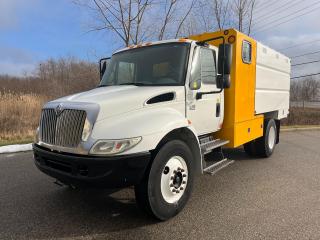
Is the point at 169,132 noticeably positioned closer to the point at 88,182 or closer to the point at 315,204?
the point at 88,182

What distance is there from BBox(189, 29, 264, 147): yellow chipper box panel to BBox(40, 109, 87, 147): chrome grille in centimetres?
306

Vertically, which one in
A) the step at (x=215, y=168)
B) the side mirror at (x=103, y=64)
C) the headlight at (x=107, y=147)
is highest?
the side mirror at (x=103, y=64)

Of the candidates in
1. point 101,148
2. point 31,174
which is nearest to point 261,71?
point 101,148

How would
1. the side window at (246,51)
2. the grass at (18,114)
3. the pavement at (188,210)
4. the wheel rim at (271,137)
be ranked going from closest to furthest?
the pavement at (188,210) → the side window at (246,51) → the wheel rim at (271,137) → the grass at (18,114)

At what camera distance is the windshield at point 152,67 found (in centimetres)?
478

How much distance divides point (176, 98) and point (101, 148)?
1.43 metres

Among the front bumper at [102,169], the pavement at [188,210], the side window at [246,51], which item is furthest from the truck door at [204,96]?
the front bumper at [102,169]

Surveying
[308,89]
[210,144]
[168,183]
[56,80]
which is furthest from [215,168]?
[308,89]

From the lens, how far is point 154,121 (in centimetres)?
400

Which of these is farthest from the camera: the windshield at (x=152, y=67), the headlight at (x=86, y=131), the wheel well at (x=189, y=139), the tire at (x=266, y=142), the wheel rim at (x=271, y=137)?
the wheel rim at (x=271, y=137)

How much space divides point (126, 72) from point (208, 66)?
1.37m

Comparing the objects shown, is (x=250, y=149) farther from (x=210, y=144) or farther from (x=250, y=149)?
(x=210, y=144)

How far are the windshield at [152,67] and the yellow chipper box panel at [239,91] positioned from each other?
139 centimetres

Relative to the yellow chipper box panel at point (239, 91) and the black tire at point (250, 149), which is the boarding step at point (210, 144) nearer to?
the yellow chipper box panel at point (239, 91)
